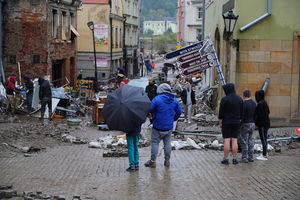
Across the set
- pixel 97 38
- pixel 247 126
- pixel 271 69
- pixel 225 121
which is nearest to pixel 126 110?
pixel 225 121

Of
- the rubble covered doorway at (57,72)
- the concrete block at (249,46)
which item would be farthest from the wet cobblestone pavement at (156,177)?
the rubble covered doorway at (57,72)

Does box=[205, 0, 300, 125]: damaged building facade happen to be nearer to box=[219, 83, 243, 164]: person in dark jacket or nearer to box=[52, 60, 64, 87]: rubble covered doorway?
box=[219, 83, 243, 164]: person in dark jacket

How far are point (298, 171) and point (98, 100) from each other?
10.1 m

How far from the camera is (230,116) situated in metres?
10.9

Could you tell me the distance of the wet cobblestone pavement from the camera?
8562 mm

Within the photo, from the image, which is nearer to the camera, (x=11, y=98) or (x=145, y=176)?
(x=145, y=176)

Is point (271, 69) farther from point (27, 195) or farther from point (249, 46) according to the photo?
point (27, 195)

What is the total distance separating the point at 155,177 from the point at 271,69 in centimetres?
989

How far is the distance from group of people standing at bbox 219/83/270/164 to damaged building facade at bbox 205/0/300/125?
6730 mm

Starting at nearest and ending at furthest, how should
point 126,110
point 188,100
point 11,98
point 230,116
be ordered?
point 126,110 → point 230,116 → point 188,100 → point 11,98

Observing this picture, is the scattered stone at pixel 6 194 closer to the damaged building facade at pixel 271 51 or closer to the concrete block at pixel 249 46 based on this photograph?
the damaged building facade at pixel 271 51

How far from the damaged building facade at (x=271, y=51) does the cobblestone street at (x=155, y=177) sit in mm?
6293

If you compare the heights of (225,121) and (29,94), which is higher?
(225,121)

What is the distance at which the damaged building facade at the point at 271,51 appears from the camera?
1834 centimetres
